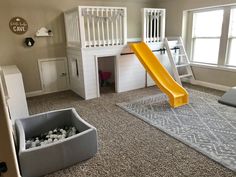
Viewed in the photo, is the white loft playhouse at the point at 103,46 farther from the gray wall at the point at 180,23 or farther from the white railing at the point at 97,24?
the gray wall at the point at 180,23

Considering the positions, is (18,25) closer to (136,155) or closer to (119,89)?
(119,89)

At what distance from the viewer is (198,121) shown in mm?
3064

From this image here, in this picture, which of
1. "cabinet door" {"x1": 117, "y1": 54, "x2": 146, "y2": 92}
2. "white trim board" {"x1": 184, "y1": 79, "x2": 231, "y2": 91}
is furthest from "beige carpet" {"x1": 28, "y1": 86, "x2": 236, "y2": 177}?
"white trim board" {"x1": 184, "y1": 79, "x2": 231, "y2": 91}

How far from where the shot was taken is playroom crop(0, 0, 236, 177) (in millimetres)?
2102

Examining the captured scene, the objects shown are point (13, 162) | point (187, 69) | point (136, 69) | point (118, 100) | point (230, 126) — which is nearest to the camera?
point (13, 162)

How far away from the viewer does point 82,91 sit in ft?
14.4

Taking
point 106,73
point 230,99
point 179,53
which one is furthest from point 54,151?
point 179,53

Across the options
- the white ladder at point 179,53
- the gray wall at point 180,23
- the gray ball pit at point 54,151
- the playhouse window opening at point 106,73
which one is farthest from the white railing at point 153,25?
the gray ball pit at point 54,151

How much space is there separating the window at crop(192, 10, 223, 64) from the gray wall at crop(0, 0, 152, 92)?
2.88m

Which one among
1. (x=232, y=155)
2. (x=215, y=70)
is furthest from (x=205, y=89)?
(x=232, y=155)

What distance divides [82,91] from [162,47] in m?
2.47

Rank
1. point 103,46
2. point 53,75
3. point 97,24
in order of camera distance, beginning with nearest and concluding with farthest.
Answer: point 97,24 < point 103,46 < point 53,75

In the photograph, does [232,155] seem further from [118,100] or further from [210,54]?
[210,54]

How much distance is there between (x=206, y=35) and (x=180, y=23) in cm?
82
